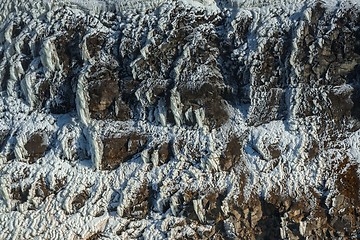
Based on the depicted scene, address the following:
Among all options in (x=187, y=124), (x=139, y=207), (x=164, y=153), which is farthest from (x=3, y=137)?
(x=187, y=124)

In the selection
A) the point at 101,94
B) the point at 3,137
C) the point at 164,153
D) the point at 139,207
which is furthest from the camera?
the point at 3,137

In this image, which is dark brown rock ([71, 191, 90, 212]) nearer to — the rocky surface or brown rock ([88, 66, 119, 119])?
the rocky surface

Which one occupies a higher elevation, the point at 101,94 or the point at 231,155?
the point at 101,94

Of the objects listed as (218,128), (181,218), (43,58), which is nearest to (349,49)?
(218,128)

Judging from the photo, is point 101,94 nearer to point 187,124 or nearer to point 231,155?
point 187,124

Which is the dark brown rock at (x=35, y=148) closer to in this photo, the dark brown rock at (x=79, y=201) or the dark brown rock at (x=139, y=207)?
the dark brown rock at (x=79, y=201)

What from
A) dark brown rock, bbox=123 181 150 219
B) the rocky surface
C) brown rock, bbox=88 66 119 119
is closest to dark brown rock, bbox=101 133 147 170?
the rocky surface

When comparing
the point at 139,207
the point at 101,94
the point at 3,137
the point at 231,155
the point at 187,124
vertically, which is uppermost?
the point at 101,94
